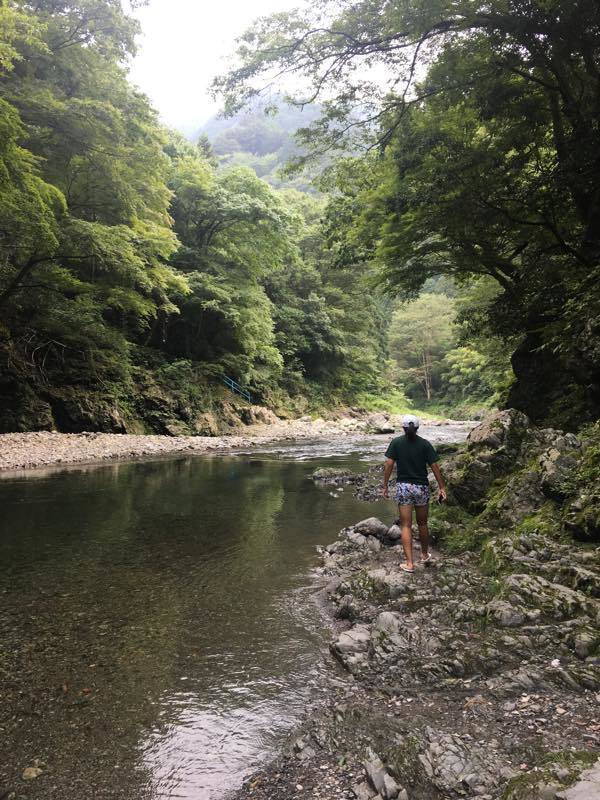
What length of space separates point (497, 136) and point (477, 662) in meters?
9.58

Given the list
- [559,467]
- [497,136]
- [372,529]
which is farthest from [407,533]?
[497,136]

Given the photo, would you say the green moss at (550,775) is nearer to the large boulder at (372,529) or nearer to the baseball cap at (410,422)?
the baseball cap at (410,422)

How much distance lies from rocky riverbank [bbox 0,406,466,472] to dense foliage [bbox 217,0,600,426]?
1122 centimetres

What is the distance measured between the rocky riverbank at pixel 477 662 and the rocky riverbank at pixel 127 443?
11.5m

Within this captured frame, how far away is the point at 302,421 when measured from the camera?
3119cm

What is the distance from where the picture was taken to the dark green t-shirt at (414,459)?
558 cm

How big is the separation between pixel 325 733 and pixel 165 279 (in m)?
18.2

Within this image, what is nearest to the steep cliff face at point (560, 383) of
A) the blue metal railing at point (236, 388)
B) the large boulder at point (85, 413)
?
the large boulder at point (85, 413)

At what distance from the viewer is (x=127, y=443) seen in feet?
57.6

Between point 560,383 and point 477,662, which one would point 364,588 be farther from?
point 560,383

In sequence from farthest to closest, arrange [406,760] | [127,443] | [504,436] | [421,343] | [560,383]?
[421,343] → [127,443] → [560,383] → [504,436] → [406,760]

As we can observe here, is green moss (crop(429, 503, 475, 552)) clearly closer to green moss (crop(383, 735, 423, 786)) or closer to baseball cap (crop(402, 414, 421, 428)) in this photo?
baseball cap (crop(402, 414, 421, 428))

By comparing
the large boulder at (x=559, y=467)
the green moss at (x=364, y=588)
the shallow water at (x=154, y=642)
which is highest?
the large boulder at (x=559, y=467)

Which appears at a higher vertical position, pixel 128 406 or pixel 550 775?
pixel 128 406
